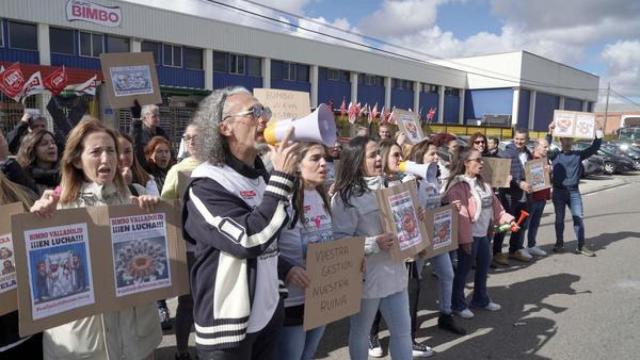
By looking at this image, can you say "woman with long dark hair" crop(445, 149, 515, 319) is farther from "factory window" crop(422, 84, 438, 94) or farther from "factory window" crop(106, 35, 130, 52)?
"factory window" crop(422, 84, 438, 94)

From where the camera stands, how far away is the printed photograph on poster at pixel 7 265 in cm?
215

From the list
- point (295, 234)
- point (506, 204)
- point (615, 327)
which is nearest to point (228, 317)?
point (295, 234)

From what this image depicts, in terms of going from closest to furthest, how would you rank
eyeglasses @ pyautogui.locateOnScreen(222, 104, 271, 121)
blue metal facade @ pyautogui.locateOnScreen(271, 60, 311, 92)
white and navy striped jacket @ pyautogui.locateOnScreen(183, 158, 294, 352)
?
1. white and navy striped jacket @ pyautogui.locateOnScreen(183, 158, 294, 352)
2. eyeglasses @ pyautogui.locateOnScreen(222, 104, 271, 121)
3. blue metal facade @ pyautogui.locateOnScreen(271, 60, 311, 92)

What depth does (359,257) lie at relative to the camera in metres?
2.99

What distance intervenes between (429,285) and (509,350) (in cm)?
185

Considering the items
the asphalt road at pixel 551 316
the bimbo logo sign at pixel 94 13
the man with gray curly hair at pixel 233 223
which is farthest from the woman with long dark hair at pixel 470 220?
the bimbo logo sign at pixel 94 13

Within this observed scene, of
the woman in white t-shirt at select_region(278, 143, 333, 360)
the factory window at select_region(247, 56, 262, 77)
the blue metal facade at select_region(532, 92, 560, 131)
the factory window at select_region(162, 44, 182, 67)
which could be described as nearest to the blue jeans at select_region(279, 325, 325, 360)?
the woman in white t-shirt at select_region(278, 143, 333, 360)

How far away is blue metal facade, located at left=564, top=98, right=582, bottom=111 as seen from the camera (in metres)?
57.4

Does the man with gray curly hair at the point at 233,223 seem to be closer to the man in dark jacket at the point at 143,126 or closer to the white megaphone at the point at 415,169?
the white megaphone at the point at 415,169

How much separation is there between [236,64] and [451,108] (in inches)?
1066

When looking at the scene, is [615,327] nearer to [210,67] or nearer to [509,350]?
[509,350]

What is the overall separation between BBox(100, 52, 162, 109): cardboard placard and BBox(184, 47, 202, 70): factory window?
71.6ft

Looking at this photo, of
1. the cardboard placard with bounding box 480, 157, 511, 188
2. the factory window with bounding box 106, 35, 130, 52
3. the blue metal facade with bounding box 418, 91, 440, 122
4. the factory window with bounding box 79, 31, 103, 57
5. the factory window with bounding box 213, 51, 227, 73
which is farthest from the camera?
the blue metal facade with bounding box 418, 91, 440, 122

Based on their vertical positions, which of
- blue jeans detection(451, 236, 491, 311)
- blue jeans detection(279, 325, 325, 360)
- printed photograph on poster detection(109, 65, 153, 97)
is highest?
printed photograph on poster detection(109, 65, 153, 97)
